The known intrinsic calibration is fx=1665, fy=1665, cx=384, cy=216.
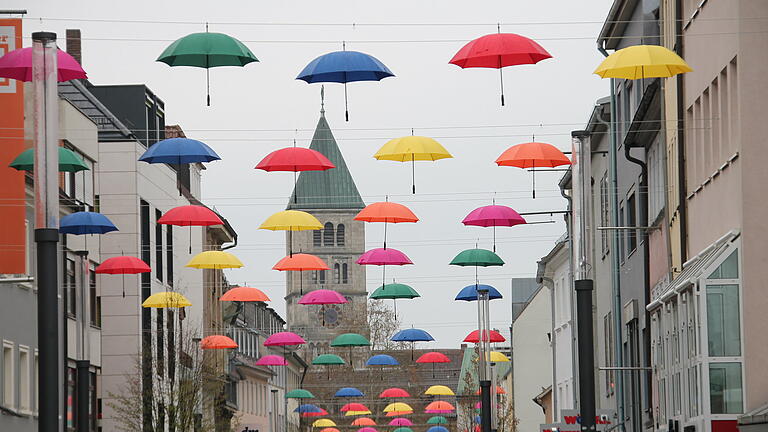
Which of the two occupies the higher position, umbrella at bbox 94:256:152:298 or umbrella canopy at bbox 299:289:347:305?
umbrella at bbox 94:256:152:298

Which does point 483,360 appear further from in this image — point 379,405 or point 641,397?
point 379,405

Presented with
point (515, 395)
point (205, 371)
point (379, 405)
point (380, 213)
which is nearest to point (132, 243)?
point (205, 371)

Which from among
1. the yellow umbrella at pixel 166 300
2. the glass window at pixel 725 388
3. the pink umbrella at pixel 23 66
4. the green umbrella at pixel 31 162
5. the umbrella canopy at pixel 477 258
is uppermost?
the pink umbrella at pixel 23 66

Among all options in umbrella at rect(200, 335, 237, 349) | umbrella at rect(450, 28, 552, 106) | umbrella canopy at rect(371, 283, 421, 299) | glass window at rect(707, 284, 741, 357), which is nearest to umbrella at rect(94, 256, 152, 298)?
umbrella canopy at rect(371, 283, 421, 299)

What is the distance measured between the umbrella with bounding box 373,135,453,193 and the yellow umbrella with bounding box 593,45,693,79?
294 inches

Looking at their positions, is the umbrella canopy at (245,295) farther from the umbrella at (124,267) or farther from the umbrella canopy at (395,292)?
the umbrella at (124,267)

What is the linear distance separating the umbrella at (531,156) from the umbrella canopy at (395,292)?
14.7 meters

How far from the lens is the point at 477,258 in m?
43.4

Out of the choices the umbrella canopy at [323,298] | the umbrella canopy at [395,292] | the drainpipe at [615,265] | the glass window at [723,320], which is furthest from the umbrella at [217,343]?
the glass window at [723,320]

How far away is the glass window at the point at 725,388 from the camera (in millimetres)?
23719

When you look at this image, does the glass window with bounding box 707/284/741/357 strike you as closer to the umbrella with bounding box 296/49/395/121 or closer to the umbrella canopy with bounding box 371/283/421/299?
the umbrella with bounding box 296/49/395/121

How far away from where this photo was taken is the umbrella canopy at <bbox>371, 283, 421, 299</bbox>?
4536 centimetres

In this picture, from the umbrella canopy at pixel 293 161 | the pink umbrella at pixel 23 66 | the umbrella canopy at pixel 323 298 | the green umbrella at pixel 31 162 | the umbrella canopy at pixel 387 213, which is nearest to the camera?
the pink umbrella at pixel 23 66

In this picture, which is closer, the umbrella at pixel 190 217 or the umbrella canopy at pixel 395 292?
the umbrella at pixel 190 217
